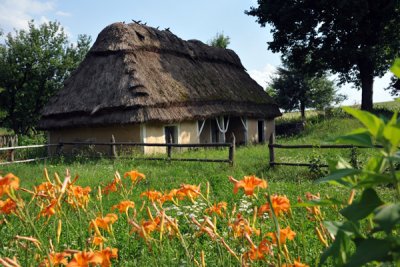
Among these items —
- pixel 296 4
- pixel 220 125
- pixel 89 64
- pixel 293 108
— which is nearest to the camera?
pixel 89 64

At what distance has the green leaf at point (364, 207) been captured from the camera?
0.84 metres

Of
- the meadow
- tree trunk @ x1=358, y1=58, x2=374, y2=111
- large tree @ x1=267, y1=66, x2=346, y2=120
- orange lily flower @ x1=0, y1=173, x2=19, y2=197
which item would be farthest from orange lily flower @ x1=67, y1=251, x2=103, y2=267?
large tree @ x1=267, y1=66, x2=346, y2=120

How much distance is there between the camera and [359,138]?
2.78ft

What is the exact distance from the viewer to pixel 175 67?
18891 mm

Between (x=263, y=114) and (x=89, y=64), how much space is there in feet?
32.2

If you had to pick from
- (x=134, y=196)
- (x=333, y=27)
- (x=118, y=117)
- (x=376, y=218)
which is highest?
(x=333, y=27)

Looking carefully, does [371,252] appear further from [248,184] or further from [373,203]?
[248,184]

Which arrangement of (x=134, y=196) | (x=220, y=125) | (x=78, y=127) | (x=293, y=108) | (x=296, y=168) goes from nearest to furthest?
(x=134, y=196) → (x=296, y=168) → (x=78, y=127) → (x=220, y=125) → (x=293, y=108)

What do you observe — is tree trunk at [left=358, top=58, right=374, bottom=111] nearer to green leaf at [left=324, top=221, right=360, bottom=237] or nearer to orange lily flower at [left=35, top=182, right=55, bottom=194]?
orange lily flower at [left=35, top=182, right=55, bottom=194]

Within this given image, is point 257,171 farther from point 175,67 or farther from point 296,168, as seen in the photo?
point 175,67

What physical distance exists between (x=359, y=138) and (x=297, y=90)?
36.4m

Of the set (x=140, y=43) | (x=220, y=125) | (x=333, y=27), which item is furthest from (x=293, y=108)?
(x=140, y=43)

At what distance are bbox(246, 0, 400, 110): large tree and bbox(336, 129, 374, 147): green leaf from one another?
20844mm

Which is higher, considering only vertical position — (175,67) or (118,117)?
(175,67)
